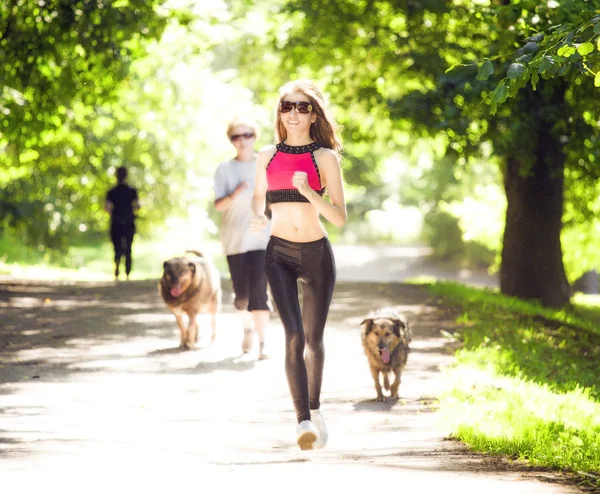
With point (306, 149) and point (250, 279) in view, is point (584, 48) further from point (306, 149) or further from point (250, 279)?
point (250, 279)

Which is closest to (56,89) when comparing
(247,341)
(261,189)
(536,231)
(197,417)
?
(536,231)

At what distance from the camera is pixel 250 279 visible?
1019 cm

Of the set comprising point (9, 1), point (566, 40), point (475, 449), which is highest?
point (9, 1)

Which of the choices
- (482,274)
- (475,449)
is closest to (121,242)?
(475,449)

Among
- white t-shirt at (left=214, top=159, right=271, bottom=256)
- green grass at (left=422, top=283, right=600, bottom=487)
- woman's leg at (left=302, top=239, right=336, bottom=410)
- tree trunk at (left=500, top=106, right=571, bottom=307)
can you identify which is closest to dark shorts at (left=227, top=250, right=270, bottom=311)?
white t-shirt at (left=214, top=159, right=271, bottom=256)

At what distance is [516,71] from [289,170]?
149 centimetres

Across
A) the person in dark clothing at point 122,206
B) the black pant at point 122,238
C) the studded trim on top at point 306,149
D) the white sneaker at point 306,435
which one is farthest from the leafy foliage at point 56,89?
the white sneaker at point 306,435

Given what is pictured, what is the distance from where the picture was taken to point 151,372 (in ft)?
32.3

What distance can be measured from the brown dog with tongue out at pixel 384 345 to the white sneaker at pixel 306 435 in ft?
8.52

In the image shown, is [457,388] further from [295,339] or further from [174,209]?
[174,209]

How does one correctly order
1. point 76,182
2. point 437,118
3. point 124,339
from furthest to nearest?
point 76,182 < point 437,118 < point 124,339

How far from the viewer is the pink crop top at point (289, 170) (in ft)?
20.5

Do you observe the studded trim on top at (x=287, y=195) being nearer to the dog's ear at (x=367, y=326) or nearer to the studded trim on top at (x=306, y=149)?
the studded trim on top at (x=306, y=149)

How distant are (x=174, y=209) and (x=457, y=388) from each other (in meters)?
22.6
